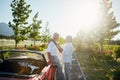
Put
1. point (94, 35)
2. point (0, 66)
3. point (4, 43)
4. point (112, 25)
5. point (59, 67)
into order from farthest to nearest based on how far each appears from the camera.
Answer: point (112, 25) → point (94, 35) → point (4, 43) → point (59, 67) → point (0, 66)

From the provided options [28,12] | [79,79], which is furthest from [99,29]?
[79,79]

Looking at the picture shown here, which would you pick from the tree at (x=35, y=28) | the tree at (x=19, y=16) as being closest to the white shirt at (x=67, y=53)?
the tree at (x=19, y=16)

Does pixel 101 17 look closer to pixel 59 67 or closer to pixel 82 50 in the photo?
pixel 82 50

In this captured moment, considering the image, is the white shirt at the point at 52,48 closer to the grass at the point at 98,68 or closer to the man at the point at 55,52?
the man at the point at 55,52

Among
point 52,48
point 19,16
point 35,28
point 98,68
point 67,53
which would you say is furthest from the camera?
point 35,28

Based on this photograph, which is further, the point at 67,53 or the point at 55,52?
the point at 67,53

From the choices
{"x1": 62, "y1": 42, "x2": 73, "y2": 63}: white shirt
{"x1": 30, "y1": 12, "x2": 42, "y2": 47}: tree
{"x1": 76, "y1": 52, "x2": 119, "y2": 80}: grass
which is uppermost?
{"x1": 30, "y1": 12, "x2": 42, "y2": 47}: tree

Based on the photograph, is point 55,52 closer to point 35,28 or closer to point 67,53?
point 67,53

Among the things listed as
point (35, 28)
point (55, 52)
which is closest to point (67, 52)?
point (55, 52)

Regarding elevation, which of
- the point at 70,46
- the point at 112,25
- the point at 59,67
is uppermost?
the point at 112,25

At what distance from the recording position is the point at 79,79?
1177 centimetres

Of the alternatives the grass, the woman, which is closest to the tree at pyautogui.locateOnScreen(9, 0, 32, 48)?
the grass

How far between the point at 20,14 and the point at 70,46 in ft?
83.6

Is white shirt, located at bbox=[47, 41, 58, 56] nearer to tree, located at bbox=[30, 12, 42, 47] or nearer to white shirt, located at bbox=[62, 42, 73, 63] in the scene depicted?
white shirt, located at bbox=[62, 42, 73, 63]
